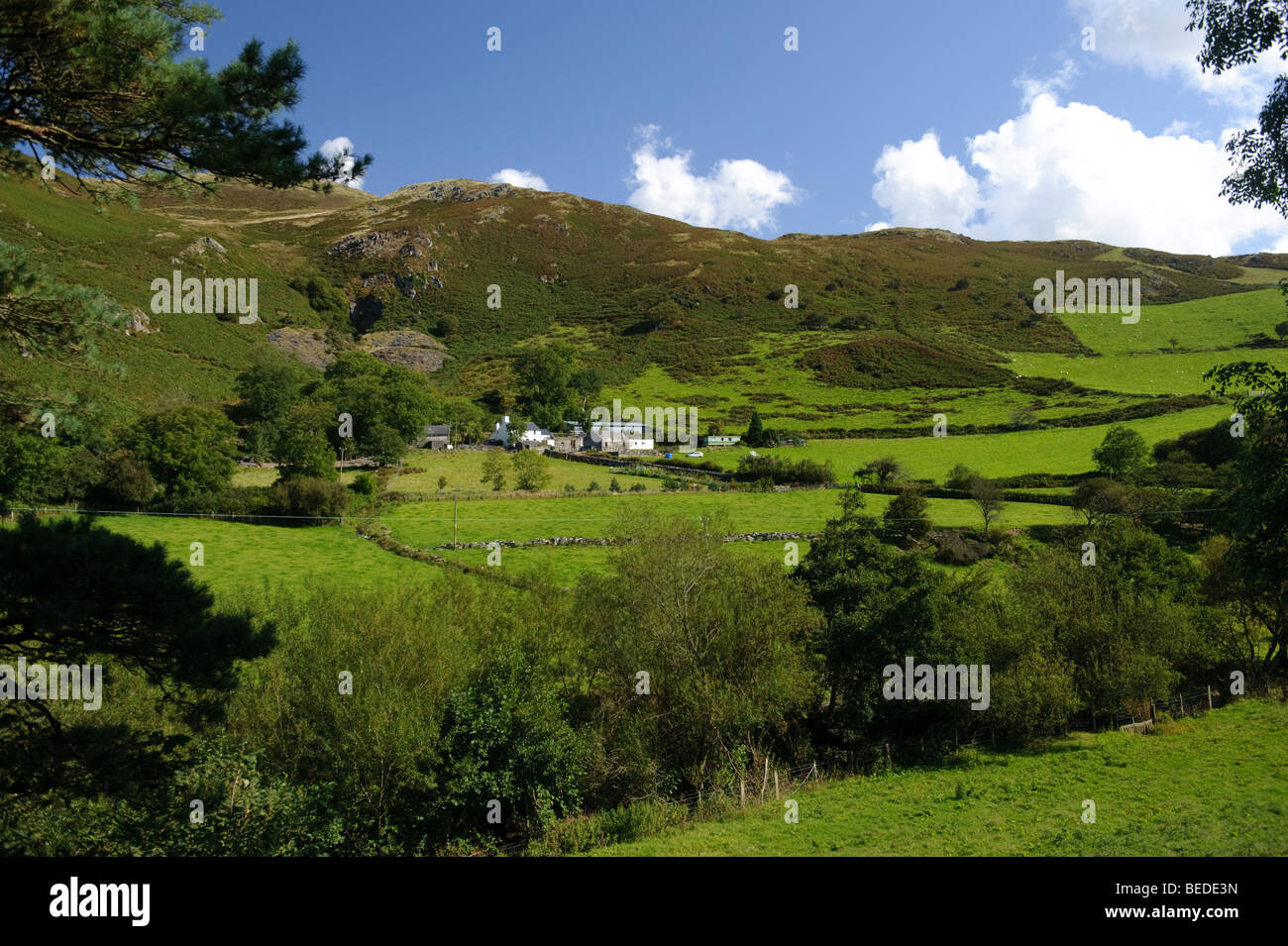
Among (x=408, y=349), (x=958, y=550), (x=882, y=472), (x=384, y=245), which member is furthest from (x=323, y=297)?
(x=958, y=550)

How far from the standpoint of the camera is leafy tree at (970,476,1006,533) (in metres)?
52.3

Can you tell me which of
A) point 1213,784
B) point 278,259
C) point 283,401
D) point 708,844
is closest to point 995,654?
point 1213,784

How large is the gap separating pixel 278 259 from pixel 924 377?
15065 cm

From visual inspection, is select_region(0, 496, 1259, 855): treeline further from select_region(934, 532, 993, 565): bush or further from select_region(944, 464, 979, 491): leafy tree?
select_region(944, 464, 979, 491): leafy tree

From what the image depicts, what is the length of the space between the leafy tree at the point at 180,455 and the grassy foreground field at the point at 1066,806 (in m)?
45.4

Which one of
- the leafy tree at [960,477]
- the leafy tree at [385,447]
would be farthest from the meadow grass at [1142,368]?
the leafy tree at [385,447]

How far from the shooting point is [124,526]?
140 feet

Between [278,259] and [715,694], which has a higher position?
[278,259]

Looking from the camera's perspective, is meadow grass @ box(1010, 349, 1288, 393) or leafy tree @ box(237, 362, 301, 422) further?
meadow grass @ box(1010, 349, 1288, 393)

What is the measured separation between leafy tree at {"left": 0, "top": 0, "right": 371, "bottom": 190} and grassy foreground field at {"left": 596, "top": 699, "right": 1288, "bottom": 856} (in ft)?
52.9

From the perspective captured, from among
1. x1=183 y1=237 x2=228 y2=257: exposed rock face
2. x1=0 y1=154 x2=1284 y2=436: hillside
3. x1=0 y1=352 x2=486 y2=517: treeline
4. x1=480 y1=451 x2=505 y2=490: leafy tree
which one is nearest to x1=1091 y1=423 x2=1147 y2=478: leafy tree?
x1=0 y1=154 x2=1284 y2=436: hillside

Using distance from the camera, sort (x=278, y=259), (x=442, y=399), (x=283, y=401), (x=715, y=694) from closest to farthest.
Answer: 1. (x=715, y=694)
2. (x=283, y=401)
3. (x=442, y=399)
4. (x=278, y=259)

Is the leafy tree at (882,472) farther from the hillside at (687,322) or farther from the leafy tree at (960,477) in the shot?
the hillside at (687,322)

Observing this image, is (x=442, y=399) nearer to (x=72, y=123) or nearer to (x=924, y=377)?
(x=924, y=377)
